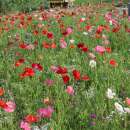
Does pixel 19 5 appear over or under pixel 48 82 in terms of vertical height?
under

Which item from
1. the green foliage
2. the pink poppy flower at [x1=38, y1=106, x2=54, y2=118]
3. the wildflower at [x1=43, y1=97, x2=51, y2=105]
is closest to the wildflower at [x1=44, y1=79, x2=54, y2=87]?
the wildflower at [x1=43, y1=97, x2=51, y2=105]

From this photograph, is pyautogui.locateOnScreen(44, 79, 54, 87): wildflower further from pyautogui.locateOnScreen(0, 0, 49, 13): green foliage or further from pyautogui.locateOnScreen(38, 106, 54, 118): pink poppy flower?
pyautogui.locateOnScreen(0, 0, 49, 13): green foliage

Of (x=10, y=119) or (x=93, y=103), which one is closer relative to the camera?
(x=10, y=119)

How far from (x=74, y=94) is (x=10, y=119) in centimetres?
85

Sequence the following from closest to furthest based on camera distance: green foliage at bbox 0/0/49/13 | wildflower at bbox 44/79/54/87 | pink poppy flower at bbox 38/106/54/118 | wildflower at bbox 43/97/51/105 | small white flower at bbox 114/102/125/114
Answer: pink poppy flower at bbox 38/106/54/118
small white flower at bbox 114/102/125/114
wildflower at bbox 43/97/51/105
wildflower at bbox 44/79/54/87
green foliage at bbox 0/0/49/13

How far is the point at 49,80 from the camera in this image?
4.37 metres

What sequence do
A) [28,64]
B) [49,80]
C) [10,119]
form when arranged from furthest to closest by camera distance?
[28,64] < [49,80] < [10,119]

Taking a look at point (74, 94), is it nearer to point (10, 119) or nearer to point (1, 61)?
point (10, 119)

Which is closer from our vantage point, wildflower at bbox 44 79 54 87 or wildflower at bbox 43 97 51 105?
wildflower at bbox 43 97 51 105

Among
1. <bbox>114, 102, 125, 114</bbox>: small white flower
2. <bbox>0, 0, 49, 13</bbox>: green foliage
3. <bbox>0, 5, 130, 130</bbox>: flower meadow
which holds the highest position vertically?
<bbox>114, 102, 125, 114</bbox>: small white flower

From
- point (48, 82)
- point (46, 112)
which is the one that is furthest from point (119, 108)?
point (48, 82)

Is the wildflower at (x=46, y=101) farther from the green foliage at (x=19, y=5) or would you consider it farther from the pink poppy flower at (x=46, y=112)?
the green foliage at (x=19, y=5)

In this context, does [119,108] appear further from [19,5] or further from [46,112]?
[19,5]

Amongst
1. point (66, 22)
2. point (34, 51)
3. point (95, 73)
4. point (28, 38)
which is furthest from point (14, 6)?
point (95, 73)
